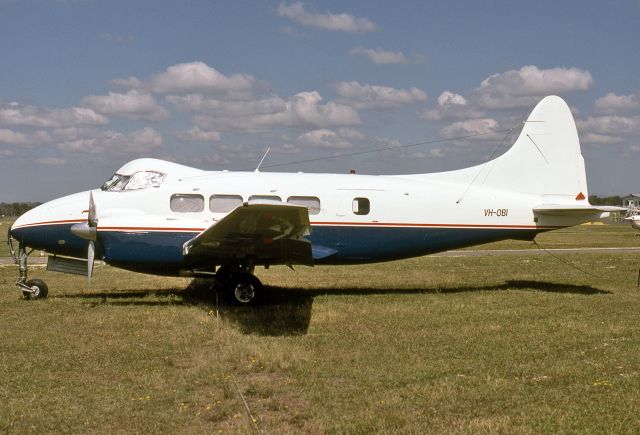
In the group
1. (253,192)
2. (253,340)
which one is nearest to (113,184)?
(253,192)

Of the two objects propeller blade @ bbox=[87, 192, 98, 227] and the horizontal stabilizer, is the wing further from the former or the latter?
the horizontal stabilizer

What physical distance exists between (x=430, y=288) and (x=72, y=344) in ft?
30.8

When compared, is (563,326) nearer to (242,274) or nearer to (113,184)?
(242,274)

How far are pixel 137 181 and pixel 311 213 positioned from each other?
4018mm

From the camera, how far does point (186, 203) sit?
13.9 meters

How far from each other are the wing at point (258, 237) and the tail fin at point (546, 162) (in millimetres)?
5756

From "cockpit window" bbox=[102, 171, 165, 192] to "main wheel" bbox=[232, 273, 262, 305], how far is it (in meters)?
2.86

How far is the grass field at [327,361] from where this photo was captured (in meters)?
6.56

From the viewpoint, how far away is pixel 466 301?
14039mm

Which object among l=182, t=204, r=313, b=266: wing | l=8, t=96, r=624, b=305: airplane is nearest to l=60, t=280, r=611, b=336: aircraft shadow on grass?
l=8, t=96, r=624, b=305: airplane

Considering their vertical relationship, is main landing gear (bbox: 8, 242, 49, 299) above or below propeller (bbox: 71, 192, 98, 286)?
below

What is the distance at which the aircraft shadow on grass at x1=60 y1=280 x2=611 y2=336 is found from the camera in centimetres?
1167

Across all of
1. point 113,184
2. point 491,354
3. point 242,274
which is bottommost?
point 491,354

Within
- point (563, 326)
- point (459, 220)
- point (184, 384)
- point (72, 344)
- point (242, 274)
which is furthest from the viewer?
point (459, 220)
